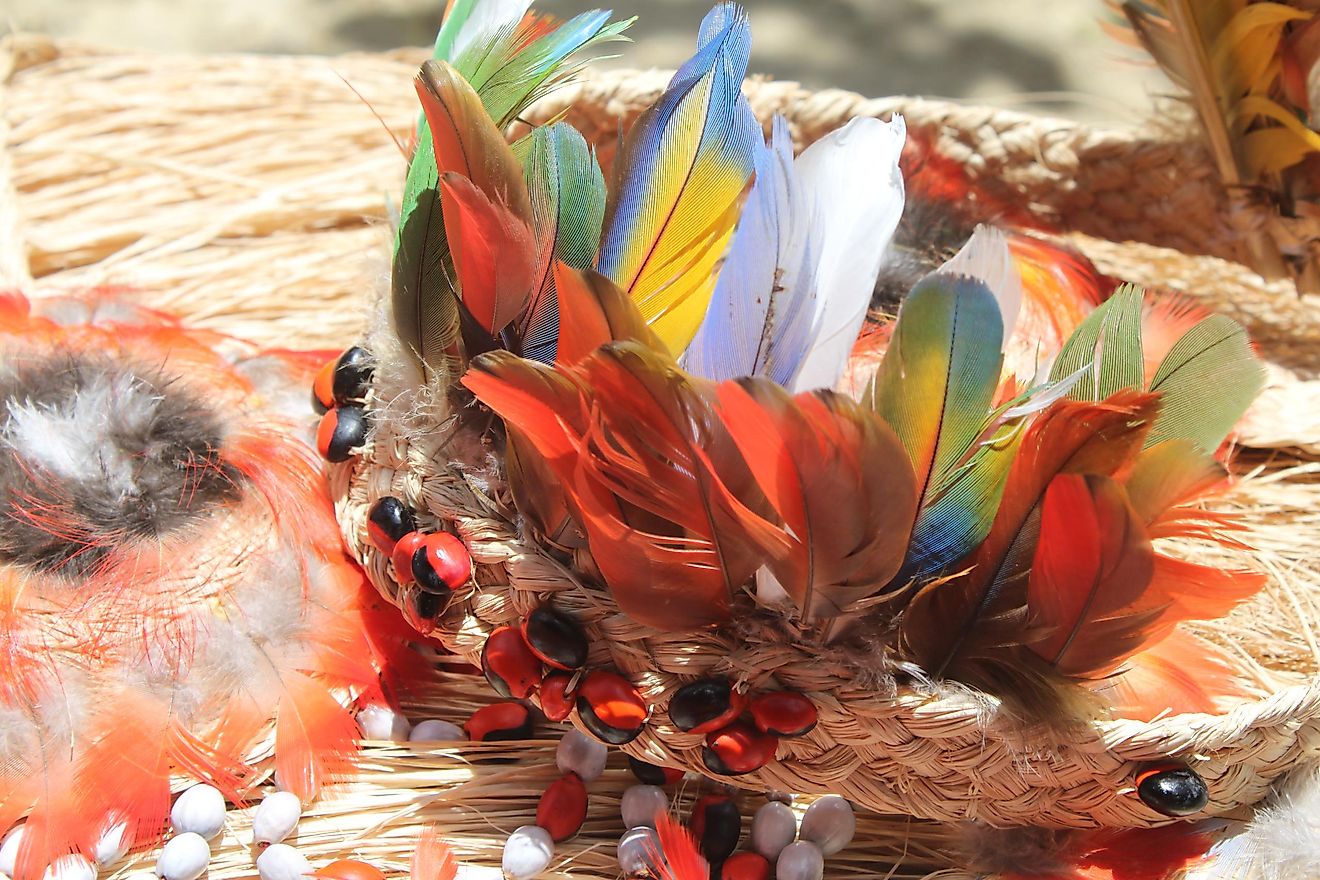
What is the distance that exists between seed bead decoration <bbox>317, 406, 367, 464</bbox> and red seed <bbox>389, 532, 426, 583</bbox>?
102 millimetres

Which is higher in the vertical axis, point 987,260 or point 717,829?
point 987,260

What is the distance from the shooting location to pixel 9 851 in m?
0.67

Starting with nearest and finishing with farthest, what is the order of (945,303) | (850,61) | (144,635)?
1. (945,303)
2. (144,635)
3. (850,61)

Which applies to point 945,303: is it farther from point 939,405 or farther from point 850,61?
point 850,61

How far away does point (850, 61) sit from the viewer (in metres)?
2.68

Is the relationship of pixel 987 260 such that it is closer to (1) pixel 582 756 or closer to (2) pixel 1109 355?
(2) pixel 1109 355

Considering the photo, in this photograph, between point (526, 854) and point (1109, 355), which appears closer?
point (1109, 355)

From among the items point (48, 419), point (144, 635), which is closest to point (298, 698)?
point (144, 635)

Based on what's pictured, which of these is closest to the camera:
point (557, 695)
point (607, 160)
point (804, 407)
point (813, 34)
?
point (804, 407)

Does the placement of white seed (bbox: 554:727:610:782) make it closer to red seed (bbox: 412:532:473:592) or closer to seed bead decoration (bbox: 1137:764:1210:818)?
red seed (bbox: 412:532:473:592)

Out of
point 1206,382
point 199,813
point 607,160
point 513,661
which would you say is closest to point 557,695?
point 513,661

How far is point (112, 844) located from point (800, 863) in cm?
38

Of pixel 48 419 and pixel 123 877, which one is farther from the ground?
pixel 48 419

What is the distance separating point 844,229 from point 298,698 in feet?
1.40
